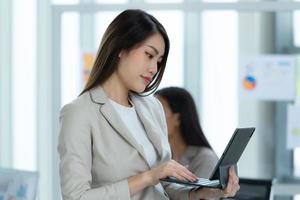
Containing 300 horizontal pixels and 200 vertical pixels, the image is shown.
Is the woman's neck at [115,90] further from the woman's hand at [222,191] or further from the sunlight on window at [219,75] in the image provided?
the sunlight on window at [219,75]

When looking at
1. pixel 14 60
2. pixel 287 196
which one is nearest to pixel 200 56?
pixel 287 196

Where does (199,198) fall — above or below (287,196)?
above

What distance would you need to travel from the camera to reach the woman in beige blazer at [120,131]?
61.2 inches

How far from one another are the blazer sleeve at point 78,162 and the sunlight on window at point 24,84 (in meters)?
2.30

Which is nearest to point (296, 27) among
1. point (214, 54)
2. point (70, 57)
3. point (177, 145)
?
point (214, 54)

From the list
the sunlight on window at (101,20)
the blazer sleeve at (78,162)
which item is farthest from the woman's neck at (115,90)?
the sunlight on window at (101,20)

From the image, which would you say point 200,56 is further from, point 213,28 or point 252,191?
point 252,191

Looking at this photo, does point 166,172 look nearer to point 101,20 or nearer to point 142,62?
point 142,62

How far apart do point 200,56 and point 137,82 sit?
1.78 metres

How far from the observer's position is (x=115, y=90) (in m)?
1.70

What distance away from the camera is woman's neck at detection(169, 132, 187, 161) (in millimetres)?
2863

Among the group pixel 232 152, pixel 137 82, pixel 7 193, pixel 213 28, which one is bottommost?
pixel 7 193

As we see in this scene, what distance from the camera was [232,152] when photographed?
1.68 m

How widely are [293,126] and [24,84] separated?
168 cm
